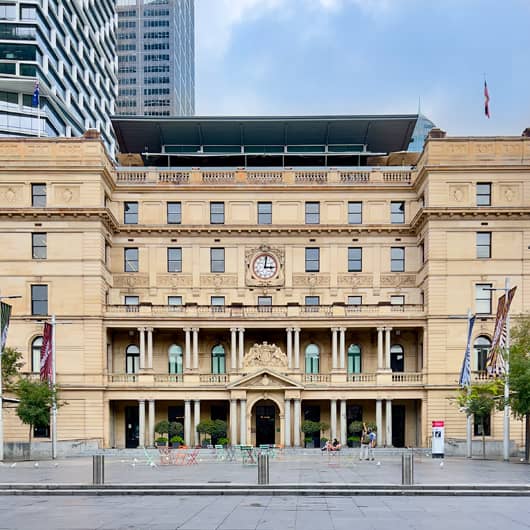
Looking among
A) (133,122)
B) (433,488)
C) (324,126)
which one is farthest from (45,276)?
(433,488)

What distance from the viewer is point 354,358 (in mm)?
68188

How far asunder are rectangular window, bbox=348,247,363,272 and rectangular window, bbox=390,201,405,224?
11.7ft

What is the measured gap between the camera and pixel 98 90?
154 meters

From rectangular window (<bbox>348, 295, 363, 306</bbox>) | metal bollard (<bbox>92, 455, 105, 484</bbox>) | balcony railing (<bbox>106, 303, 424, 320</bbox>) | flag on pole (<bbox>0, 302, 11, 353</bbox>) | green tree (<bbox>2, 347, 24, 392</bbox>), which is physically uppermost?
rectangular window (<bbox>348, 295, 363, 306</bbox>)

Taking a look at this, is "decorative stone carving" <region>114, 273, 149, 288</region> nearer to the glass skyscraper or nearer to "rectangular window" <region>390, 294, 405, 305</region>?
"rectangular window" <region>390, 294, 405, 305</region>

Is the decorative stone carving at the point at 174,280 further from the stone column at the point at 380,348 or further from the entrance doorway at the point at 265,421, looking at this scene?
the stone column at the point at 380,348

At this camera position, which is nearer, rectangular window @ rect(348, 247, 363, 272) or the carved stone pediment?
the carved stone pediment

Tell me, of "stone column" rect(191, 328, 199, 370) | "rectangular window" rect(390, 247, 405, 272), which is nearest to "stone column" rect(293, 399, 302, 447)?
"stone column" rect(191, 328, 199, 370)

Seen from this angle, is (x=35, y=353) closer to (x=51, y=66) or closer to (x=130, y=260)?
(x=130, y=260)

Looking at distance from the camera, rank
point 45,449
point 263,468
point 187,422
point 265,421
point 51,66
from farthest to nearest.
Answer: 1. point 51,66
2. point 265,421
3. point 187,422
4. point 45,449
5. point 263,468

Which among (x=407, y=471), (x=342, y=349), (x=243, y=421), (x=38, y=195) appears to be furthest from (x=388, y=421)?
(x=407, y=471)

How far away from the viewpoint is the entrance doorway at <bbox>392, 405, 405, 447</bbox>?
219 ft

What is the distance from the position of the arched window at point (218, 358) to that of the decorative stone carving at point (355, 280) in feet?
34.6

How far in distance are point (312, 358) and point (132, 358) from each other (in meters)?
13.9
